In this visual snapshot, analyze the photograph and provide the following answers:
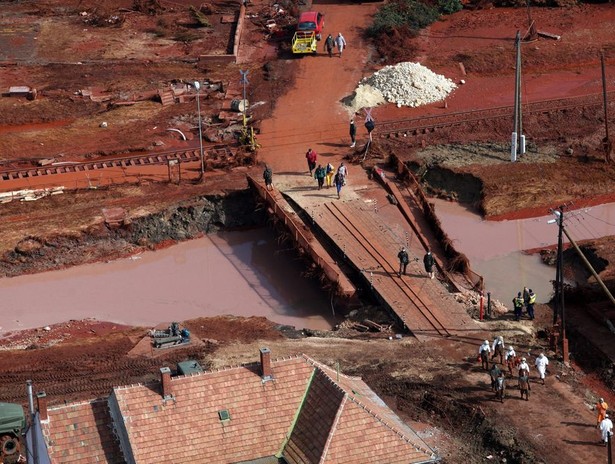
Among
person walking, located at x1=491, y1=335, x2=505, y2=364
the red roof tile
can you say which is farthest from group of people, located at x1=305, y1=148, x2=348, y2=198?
the red roof tile

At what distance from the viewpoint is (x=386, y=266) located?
179 feet

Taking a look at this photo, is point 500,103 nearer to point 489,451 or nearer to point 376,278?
point 376,278

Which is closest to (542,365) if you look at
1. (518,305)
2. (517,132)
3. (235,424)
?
(518,305)

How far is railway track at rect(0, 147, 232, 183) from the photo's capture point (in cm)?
6288

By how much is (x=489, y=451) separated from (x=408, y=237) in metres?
15.9

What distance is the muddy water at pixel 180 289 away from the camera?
5478 cm

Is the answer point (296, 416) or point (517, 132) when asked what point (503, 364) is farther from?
point (517, 132)

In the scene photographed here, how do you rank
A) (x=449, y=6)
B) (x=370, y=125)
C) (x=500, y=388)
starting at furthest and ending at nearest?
1. (x=449, y=6)
2. (x=370, y=125)
3. (x=500, y=388)

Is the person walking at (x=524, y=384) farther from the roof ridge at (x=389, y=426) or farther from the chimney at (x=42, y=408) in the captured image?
the chimney at (x=42, y=408)

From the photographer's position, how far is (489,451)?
42688 millimetres

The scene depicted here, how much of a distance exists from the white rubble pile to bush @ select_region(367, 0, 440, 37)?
6.33 m

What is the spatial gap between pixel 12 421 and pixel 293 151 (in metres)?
24.5

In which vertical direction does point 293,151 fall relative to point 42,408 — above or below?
above

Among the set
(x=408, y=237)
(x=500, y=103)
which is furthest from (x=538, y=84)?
(x=408, y=237)
